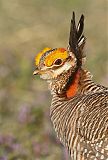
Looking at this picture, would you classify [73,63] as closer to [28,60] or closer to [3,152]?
[3,152]

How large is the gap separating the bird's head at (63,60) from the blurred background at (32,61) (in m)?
0.95

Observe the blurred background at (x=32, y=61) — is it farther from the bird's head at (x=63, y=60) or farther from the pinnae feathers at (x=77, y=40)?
the pinnae feathers at (x=77, y=40)

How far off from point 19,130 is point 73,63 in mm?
2239

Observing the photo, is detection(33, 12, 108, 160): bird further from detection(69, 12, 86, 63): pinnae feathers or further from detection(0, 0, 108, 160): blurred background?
detection(0, 0, 108, 160): blurred background

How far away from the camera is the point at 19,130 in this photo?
28.2 feet

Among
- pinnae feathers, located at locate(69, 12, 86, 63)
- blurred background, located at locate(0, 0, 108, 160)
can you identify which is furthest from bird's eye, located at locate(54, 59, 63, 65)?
blurred background, located at locate(0, 0, 108, 160)

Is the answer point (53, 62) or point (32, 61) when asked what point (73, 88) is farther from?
point (32, 61)

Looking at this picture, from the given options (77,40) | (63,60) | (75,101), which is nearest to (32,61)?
(77,40)

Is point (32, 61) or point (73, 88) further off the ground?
point (32, 61)

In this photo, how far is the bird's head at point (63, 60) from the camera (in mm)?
6391

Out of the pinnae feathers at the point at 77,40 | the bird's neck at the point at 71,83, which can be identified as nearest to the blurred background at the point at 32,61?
the bird's neck at the point at 71,83

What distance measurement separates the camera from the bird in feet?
18.8

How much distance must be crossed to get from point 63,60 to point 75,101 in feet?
1.31

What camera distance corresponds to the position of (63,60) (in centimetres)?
645
